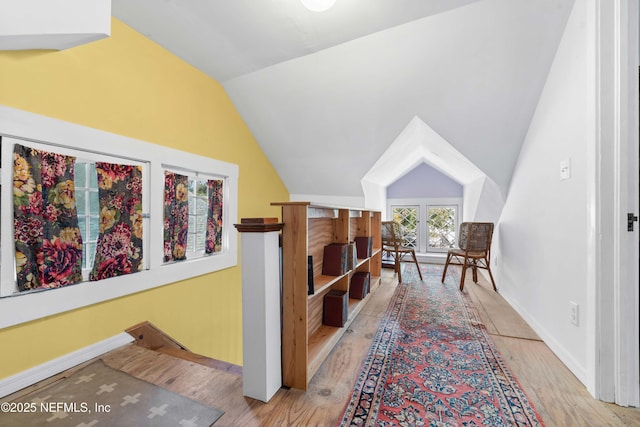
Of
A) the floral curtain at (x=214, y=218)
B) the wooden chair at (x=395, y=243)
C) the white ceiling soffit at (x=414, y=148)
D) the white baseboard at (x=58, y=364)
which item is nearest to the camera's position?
the white baseboard at (x=58, y=364)

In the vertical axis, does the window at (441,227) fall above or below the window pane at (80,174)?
below

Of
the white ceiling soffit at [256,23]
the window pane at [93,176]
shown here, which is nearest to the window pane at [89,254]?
the window pane at [93,176]

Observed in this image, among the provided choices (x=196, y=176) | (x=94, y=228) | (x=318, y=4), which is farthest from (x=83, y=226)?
(x=318, y=4)

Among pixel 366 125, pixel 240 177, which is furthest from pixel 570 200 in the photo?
pixel 240 177

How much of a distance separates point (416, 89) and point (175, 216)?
2389 millimetres

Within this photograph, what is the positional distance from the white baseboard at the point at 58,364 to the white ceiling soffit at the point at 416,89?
7.68 feet

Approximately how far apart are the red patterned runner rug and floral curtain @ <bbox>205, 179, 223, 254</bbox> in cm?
173

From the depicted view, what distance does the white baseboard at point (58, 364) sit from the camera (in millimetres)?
1333

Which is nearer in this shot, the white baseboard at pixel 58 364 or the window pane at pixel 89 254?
the white baseboard at pixel 58 364

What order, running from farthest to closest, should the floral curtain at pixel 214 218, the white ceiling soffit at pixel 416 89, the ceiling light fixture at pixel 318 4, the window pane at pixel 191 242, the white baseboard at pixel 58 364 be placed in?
the floral curtain at pixel 214 218 < the window pane at pixel 191 242 < the white ceiling soffit at pixel 416 89 < the ceiling light fixture at pixel 318 4 < the white baseboard at pixel 58 364

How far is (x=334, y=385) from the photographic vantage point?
1.40 metres

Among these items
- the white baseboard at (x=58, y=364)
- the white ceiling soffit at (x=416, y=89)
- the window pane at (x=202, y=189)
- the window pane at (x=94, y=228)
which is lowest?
the white baseboard at (x=58, y=364)

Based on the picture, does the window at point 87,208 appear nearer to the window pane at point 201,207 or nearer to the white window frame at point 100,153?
the white window frame at point 100,153

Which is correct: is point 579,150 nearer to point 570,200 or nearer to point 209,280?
point 570,200
